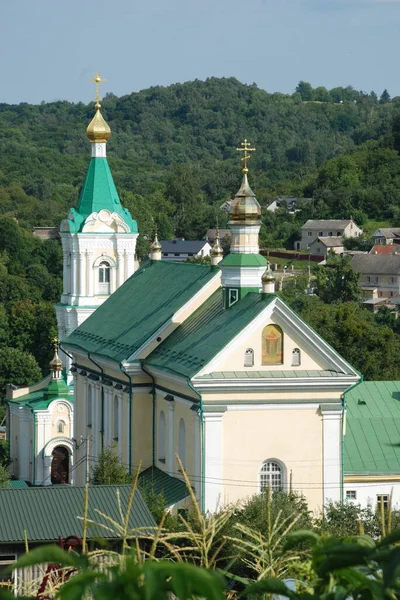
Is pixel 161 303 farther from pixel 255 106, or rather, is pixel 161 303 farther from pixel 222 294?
pixel 255 106

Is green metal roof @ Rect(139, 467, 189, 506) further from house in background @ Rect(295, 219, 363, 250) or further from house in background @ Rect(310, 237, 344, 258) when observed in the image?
house in background @ Rect(295, 219, 363, 250)

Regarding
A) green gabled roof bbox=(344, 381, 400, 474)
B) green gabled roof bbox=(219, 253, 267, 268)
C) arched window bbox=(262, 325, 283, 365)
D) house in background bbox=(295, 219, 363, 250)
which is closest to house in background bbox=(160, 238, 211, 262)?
house in background bbox=(295, 219, 363, 250)

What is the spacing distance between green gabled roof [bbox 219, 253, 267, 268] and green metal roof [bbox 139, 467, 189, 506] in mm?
3675

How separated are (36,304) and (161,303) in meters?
44.7

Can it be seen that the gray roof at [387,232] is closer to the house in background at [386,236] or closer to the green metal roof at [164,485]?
the house in background at [386,236]

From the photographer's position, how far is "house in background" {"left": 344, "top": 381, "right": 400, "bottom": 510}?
992 inches

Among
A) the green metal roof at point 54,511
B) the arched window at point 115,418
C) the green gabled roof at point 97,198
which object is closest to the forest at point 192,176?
the green gabled roof at point 97,198

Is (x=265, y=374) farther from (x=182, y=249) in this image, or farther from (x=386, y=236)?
(x=386, y=236)

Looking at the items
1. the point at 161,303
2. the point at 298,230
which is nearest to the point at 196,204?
the point at 298,230

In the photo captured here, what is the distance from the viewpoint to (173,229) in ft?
357

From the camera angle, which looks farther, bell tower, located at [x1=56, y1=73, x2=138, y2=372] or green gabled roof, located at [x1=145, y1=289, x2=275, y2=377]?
bell tower, located at [x1=56, y1=73, x2=138, y2=372]

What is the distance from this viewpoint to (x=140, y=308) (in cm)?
2845

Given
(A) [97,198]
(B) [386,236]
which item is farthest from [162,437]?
(B) [386,236]

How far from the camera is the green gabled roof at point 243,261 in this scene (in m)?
24.2
